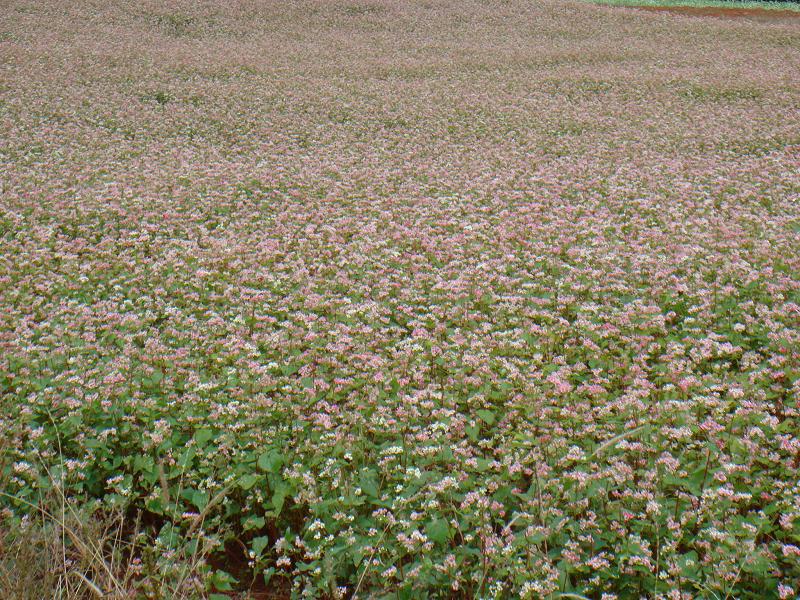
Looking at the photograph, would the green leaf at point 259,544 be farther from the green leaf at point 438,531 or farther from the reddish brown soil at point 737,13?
the reddish brown soil at point 737,13

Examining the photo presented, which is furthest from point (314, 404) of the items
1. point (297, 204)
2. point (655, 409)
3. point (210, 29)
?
point (210, 29)

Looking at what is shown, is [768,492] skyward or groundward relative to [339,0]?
groundward

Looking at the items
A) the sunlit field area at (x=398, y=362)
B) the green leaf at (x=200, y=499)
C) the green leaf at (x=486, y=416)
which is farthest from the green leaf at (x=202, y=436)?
the green leaf at (x=486, y=416)

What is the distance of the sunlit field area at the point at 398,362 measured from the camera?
3494 mm

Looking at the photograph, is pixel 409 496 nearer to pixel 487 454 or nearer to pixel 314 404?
pixel 487 454

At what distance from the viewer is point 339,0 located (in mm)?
34969

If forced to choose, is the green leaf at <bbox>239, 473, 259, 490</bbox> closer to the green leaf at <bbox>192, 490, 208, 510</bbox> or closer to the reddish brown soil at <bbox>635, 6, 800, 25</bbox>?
the green leaf at <bbox>192, 490, 208, 510</bbox>

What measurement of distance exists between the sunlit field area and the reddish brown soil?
2641 centimetres

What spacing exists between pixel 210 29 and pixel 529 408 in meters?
29.1

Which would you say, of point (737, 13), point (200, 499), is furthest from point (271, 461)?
point (737, 13)

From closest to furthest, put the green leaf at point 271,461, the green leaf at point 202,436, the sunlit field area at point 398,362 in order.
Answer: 1. the sunlit field area at point 398,362
2. the green leaf at point 271,461
3. the green leaf at point 202,436

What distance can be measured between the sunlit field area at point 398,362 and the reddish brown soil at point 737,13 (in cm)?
2641

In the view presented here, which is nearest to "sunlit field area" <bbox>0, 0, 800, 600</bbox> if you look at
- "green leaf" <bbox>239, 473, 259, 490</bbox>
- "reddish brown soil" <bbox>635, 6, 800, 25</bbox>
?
"green leaf" <bbox>239, 473, 259, 490</bbox>

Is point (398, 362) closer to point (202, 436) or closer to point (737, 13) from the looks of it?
point (202, 436)
